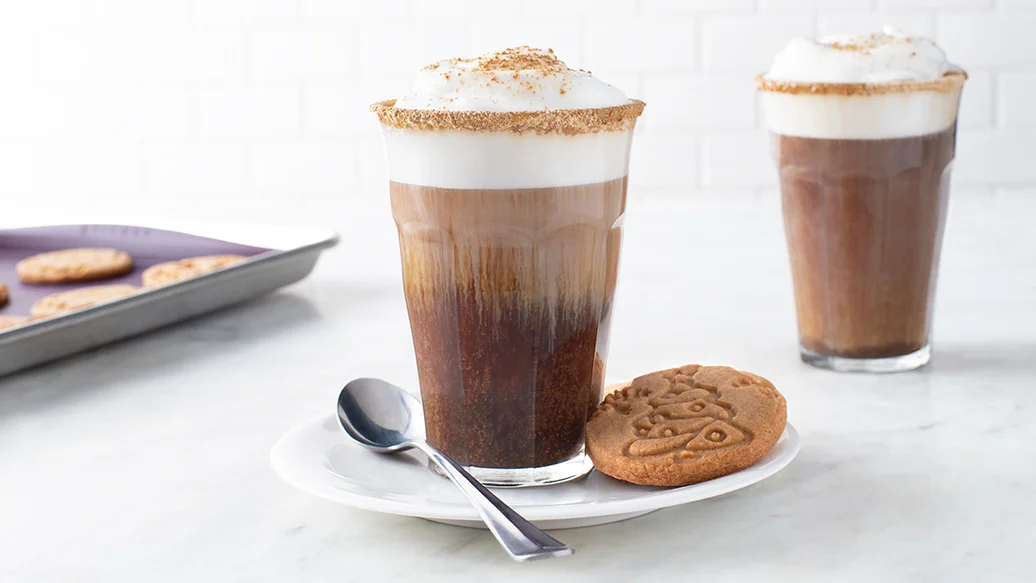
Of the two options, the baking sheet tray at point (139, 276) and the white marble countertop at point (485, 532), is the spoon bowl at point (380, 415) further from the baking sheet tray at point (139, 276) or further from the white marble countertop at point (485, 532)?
the baking sheet tray at point (139, 276)

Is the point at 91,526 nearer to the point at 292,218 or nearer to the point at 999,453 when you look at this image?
the point at 999,453

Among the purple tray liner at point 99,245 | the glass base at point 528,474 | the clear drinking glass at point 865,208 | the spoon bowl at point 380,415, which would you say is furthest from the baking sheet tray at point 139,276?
the clear drinking glass at point 865,208

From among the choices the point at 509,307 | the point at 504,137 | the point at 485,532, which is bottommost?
the point at 485,532

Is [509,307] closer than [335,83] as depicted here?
Yes

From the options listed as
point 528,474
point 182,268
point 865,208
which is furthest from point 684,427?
point 182,268

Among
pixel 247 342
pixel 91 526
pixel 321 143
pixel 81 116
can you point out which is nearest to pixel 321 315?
pixel 247 342

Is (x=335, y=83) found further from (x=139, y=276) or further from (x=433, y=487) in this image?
(x=433, y=487)
